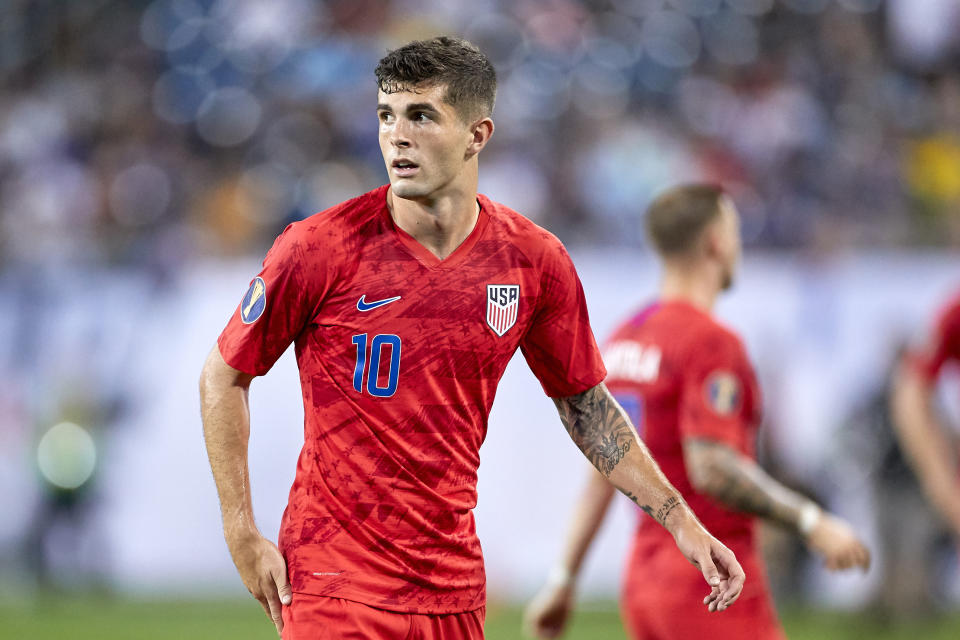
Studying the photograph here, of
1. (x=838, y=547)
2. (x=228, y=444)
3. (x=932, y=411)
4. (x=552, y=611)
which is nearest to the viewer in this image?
(x=228, y=444)

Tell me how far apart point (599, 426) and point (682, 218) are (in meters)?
1.63

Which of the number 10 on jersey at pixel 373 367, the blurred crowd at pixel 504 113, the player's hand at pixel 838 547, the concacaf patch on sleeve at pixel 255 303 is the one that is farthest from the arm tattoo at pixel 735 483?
the blurred crowd at pixel 504 113

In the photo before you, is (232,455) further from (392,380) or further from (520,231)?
(520,231)

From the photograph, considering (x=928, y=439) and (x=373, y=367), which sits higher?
(x=373, y=367)

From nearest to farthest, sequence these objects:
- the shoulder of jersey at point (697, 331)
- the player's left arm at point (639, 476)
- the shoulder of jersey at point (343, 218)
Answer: the shoulder of jersey at point (343, 218) < the player's left arm at point (639, 476) < the shoulder of jersey at point (697, 331)

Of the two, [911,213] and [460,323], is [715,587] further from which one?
[911,213]

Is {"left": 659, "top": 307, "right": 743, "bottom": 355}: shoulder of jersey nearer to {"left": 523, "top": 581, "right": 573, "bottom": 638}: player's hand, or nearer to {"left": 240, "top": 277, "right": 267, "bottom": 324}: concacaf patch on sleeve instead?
{"left": 523, "top": 581, "right": 573, "bottom": 638}: player's hand

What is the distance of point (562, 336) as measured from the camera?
3.89 meters

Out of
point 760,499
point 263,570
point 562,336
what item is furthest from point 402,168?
point 760,499

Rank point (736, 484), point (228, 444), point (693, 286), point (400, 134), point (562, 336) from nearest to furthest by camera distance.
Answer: point (228, 444)
point (400, 134)
point (562, 336)
point (736, 484)
point (693, 286)

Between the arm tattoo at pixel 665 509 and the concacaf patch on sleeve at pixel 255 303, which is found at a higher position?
the concacaf patch on sleeve at pixel 255 303

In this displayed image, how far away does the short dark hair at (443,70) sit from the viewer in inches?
139

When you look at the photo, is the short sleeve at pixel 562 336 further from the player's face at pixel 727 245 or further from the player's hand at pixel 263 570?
the player's face at pixel 727 245

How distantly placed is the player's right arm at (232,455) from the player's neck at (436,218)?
643 millimetres
